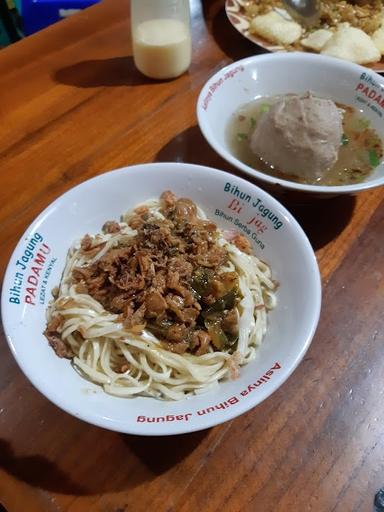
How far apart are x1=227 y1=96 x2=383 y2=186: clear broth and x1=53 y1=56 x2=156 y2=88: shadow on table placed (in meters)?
0.55

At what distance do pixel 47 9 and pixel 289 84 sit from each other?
204 centimetres

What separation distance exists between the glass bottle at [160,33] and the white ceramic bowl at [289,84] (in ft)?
1.11

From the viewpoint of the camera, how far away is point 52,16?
10.6 feet

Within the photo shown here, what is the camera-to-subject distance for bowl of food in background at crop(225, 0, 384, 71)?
7.45 ft

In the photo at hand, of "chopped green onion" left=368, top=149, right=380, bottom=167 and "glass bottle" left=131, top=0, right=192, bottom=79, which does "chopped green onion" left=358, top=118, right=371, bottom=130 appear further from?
"glass bottle" left=131, top=0, right=192, bottom=79

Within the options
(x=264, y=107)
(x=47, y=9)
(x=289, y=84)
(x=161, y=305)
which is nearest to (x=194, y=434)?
(x=161, y=305)

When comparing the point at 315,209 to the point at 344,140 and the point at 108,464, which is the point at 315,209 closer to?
the point at 344,140

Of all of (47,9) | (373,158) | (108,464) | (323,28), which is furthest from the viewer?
(47,9)

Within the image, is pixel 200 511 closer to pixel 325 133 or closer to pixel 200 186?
pixel 200 186

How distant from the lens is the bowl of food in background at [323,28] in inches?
89.4

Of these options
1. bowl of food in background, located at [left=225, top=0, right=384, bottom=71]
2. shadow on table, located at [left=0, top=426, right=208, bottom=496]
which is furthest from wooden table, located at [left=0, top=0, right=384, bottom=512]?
bowl of food in background, located at [left=225, top=0, right=384, bottom=71]

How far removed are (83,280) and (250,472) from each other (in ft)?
2.29

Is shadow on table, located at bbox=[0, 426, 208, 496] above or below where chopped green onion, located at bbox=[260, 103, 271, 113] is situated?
below

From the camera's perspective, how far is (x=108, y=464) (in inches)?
45.9
